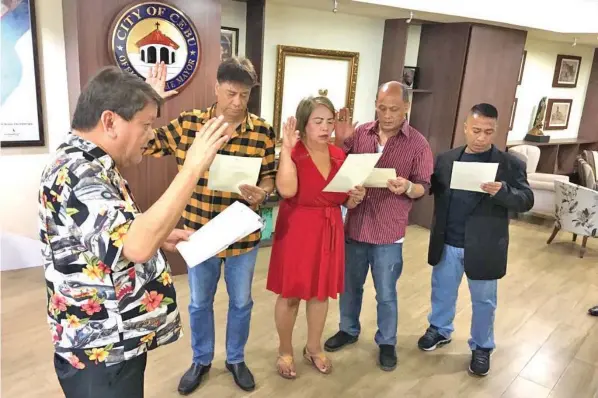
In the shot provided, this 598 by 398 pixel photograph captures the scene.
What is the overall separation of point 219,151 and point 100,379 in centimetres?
103

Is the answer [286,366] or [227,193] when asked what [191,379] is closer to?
[286,366]

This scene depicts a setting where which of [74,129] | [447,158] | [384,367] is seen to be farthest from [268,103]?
[74,129]

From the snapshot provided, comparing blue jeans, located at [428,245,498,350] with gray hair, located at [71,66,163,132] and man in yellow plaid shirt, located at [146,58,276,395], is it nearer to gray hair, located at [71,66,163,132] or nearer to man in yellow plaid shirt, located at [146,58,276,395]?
man in yellow plaid shirt, located at [146,58,276,395]

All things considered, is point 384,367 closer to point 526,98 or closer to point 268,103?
point 268,103

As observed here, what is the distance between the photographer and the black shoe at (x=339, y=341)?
2.68 metres

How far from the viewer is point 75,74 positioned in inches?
117

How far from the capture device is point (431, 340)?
2.75m

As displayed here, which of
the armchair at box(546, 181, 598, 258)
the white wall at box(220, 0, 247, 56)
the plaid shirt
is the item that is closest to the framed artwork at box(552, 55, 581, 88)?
the armchair at box(546, 181, 598, 258)

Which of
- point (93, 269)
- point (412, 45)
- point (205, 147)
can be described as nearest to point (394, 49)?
point (412, 45)

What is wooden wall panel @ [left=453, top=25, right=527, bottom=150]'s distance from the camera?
14.5 ft

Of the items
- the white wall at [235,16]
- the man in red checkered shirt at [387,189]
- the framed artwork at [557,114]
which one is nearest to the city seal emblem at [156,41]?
the white wall at [235,16]

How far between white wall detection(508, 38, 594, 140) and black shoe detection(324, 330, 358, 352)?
427cm

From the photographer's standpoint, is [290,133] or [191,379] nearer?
[290,133]

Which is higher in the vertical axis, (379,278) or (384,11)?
(384,11)
